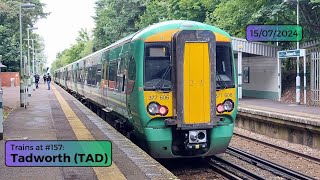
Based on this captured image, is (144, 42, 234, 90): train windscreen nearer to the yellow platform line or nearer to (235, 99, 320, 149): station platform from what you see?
the yellow platform line

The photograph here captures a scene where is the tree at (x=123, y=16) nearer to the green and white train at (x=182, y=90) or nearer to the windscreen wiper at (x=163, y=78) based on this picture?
the green and white train at (x=182, y=90)

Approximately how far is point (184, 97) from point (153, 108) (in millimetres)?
607

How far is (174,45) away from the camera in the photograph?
8562 millimetres

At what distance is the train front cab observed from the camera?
842 cm

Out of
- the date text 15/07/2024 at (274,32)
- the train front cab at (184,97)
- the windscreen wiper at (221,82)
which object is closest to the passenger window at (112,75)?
the train front cab at (184,97)

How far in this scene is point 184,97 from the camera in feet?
27.6

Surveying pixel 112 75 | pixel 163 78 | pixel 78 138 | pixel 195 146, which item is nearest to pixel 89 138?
pixel 78 138

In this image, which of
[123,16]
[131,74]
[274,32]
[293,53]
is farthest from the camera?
[123,16]

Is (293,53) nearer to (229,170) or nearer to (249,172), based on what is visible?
(229,170)

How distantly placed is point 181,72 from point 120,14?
34.8 metres

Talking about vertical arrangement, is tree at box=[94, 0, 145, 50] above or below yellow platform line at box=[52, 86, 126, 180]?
above

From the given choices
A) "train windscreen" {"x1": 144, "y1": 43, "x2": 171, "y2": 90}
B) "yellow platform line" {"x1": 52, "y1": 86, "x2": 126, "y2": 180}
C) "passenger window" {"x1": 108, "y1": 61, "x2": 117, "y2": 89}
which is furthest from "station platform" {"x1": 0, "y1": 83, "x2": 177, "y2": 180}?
"train windscreen" {"x1": 144, "y1": 43, "x2": 171, "y2": 90}

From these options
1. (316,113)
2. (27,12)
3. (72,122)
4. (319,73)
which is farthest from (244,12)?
(27,12)

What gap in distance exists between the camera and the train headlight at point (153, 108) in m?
8.46
